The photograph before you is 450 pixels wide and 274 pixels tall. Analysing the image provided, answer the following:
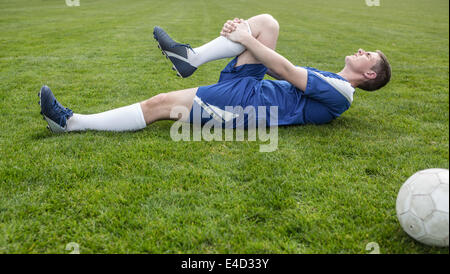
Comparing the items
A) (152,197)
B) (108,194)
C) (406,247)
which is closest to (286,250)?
(406,247)

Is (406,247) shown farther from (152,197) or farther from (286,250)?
(152,197)

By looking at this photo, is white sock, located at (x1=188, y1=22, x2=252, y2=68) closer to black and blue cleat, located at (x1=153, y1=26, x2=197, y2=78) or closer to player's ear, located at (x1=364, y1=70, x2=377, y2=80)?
black and blue cleat, located at (x1=153, y1=26, x2=197, y2=78)

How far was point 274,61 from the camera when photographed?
10.4 feet

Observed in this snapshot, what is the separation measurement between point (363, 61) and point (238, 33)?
4.30 feet

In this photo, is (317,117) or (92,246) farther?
(317,117)

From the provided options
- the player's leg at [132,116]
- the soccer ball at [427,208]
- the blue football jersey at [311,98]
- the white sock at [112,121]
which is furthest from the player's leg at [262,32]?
the soccer ball at [427,208]

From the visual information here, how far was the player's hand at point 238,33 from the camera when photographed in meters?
3.26

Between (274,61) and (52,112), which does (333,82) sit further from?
(52,112)

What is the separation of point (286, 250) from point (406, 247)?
631 millimetres

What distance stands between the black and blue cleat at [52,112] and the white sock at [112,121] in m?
0.06

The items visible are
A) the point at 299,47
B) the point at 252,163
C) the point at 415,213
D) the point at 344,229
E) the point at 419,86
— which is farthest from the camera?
the point at 299,47

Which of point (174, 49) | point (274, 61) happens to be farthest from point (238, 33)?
point (174, 49)

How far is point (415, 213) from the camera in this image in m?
1.76

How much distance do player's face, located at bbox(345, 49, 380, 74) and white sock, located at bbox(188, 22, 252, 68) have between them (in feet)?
3.64
